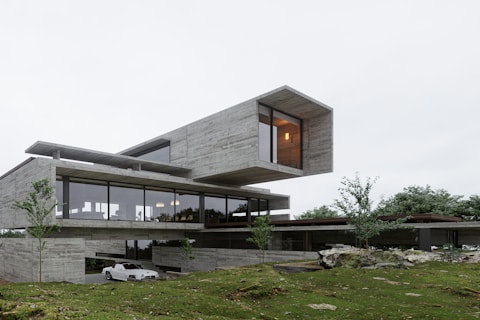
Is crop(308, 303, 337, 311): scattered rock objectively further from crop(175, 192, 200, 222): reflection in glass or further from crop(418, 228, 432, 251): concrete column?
crop(175, 192, 200, 222): reflection in glass

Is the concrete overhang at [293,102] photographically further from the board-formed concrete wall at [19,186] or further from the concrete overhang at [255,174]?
the board-formed concrete wall at [19,186]

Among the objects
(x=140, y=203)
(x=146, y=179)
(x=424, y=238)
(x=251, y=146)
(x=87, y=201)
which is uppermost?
(x=251, y=146)

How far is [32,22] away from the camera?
3669cm

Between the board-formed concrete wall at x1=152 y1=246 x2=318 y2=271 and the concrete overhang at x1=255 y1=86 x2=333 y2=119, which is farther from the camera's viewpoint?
the concrete overhang at x1=255 y1=86 x2=333 y2=119

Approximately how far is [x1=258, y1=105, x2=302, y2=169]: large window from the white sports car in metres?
12.7

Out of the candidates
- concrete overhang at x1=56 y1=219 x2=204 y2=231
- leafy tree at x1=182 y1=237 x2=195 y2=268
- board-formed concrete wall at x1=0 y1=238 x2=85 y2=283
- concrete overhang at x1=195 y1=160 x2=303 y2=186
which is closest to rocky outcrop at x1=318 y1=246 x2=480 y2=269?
concrete overhang at x1=195 y1=160 x2=303 y2=186

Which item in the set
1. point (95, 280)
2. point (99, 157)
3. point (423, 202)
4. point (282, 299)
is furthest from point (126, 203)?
point (423, 202)

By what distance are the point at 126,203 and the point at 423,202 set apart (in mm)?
31235

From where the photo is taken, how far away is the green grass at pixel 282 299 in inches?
333

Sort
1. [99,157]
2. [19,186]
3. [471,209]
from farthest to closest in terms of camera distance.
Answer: [471,209] → [99,157] → [19,186]

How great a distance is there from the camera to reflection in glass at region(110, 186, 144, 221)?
96.8 ft

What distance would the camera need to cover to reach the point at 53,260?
22.6m

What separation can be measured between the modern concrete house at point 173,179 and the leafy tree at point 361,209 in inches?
391

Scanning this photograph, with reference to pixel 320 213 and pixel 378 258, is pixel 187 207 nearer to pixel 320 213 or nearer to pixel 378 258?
pixel 378 258
